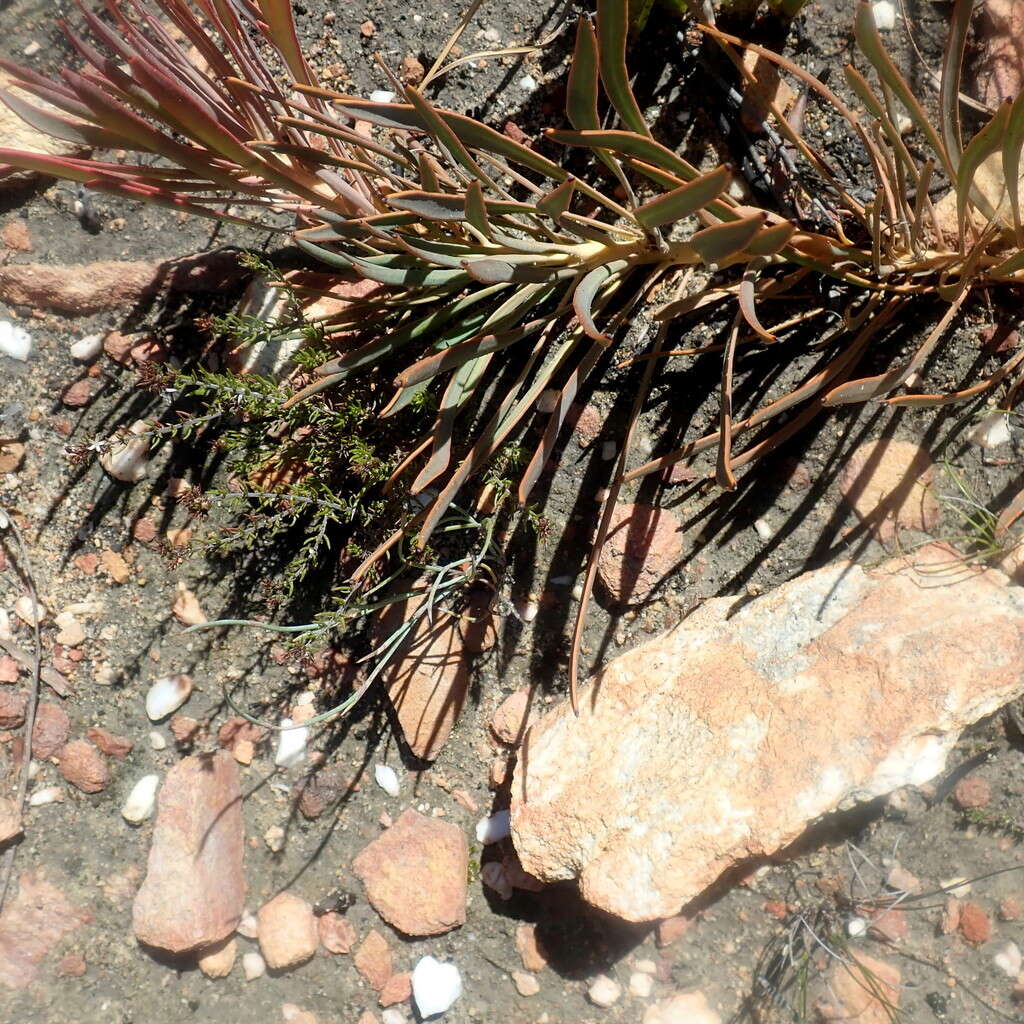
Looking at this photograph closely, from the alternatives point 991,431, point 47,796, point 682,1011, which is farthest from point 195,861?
point 991,431

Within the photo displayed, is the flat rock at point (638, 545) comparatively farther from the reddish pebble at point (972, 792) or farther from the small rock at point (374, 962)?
the small rock at point (374, 962)

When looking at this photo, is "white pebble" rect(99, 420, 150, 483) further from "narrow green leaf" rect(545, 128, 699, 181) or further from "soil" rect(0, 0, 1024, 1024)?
"narrow green leaf" rect(545, 128, 699, 181)

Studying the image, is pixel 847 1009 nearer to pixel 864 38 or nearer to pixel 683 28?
pixel 864 38

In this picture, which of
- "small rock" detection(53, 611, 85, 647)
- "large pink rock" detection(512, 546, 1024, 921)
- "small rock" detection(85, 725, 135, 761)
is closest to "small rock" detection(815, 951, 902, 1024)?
"large pink rock" detection(512, 546, 1024, 921)

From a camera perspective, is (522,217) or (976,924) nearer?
(522,217)

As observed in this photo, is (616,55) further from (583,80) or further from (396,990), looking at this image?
(396,990)

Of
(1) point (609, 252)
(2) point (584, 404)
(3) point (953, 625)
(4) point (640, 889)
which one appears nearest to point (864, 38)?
(1) point (609, 252)

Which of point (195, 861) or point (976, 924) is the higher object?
point (976, 924)
